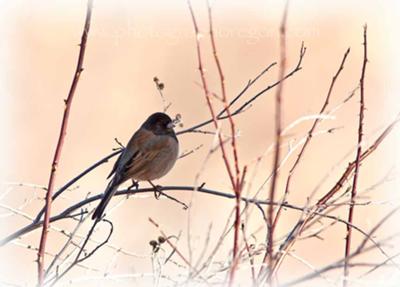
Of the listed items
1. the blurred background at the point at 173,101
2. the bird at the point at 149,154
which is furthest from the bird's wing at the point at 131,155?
the blurred background at the point at 173,101

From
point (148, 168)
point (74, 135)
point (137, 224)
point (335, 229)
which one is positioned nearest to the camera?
point (148, 168)

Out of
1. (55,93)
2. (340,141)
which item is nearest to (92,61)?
(55,93)

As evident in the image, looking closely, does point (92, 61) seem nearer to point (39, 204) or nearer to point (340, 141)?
point (39, 204)

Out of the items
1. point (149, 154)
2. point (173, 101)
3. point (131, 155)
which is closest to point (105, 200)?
point (131, 155)

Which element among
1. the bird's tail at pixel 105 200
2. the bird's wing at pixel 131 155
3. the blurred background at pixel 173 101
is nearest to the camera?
the bird's tail at pixel 105 200

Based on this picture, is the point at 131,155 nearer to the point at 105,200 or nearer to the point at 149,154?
the point at 149,154

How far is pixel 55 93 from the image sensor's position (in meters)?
7.68

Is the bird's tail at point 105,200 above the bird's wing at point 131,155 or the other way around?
the other way around

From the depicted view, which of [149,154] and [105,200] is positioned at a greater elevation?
[149,154]

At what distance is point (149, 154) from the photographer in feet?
12.4

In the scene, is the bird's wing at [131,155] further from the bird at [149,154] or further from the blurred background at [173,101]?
the blurred background at [173,101]

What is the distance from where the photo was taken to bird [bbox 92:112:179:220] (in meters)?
3.59

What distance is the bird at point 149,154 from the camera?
11.8 feet

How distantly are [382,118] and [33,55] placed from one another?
141 inches
